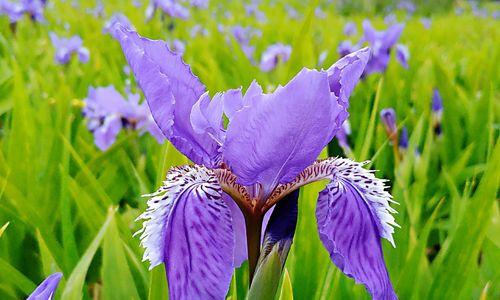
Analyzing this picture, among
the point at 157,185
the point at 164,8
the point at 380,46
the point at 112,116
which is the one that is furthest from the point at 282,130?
the point at 164,8

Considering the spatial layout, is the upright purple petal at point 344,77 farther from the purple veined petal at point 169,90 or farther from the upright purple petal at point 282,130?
the purple veined petal at point 169,90

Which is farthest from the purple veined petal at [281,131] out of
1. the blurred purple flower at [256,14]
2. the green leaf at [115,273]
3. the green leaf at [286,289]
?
the blurred purple flower at [256,14]

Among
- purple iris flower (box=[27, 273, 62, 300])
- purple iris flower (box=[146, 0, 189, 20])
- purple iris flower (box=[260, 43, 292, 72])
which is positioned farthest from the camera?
purple iris flower (box=[146, 0, 189, 20])

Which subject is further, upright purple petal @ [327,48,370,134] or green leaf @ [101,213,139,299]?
green leaf @ [101,213,139,299]

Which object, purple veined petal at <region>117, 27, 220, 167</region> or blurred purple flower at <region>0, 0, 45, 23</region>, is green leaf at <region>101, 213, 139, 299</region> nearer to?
purple veined petal at <region>117, 27, 220, 167</region>

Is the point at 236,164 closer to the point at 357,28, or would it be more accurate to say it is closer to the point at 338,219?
the point at 338,219

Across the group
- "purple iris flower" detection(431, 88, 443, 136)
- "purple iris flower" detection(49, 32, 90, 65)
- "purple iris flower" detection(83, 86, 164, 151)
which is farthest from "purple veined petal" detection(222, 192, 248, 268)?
"purple iris flower" detection(49, 32, 90, 65)
